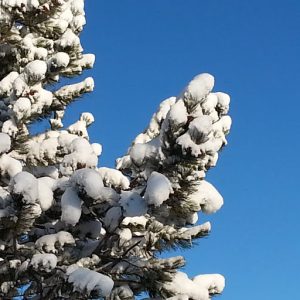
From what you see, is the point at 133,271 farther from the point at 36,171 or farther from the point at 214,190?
the point at 36,171

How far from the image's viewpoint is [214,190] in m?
6.82

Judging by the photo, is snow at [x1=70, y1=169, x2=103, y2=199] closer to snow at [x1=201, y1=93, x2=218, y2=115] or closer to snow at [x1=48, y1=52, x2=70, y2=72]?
snow at [x1=201, y1=93, x2=218, y2=115]

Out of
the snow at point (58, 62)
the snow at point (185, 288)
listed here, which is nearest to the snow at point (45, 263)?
the snow at point (185, 288)

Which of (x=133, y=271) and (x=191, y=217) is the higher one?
(x=191, y=217)

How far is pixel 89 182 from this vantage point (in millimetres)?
5324

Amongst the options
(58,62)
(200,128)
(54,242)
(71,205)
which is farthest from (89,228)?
(58,62)

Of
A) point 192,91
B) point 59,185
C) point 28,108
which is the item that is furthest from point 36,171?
point 192,91

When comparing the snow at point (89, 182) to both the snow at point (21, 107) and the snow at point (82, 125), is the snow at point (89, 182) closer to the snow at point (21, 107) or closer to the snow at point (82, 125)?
the snow at point (21, 107)

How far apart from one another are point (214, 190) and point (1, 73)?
453cm

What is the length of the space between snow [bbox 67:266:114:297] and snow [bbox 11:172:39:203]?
754 mm

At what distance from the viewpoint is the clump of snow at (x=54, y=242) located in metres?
5.91

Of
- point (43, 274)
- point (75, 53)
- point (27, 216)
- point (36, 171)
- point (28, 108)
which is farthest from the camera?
point (75, 53)

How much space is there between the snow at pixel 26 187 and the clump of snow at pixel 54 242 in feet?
3.49

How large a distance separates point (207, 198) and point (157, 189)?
4.56 ft
